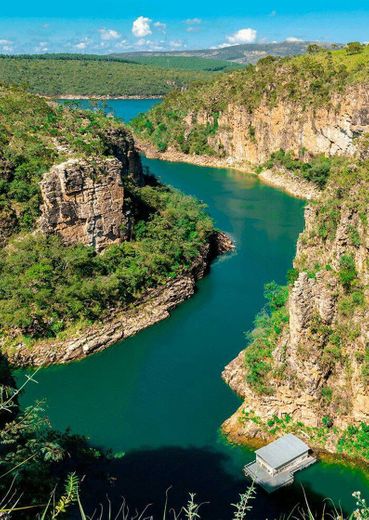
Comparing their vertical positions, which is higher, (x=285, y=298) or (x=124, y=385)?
(x=285, y=298)

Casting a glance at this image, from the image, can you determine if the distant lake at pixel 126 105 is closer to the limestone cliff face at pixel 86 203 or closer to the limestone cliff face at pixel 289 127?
the limestone cliff face at pixel 289 127

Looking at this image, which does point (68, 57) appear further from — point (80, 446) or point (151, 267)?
point (80, 446)

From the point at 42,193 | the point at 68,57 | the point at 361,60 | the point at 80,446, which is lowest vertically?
the point at 80,446

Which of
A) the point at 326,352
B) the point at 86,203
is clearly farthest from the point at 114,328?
the point at 326,352

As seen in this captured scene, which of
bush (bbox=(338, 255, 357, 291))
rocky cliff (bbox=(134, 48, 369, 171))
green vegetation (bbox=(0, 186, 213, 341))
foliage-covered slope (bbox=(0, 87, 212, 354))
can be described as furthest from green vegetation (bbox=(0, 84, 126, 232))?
rocky cliff (bbox=(134, 48, 369, 171))

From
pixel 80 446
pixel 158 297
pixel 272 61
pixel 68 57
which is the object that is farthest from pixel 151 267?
pixel 68 57
